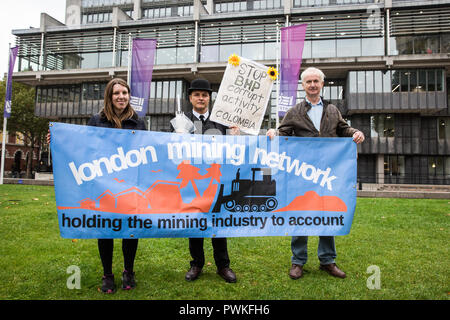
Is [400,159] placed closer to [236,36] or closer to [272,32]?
[272,32]

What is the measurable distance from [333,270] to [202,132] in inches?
103

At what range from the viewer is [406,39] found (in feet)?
104

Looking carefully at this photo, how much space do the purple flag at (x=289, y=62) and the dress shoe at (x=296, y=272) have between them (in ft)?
45.9

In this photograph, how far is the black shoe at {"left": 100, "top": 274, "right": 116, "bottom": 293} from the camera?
3.52 metres

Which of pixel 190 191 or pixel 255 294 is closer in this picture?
pixel 255 294

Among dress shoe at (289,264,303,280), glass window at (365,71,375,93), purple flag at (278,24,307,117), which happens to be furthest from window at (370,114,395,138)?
dress shoe at (289,264,303,280)

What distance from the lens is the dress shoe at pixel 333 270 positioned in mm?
4055

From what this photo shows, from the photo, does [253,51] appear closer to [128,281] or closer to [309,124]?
[309,124]

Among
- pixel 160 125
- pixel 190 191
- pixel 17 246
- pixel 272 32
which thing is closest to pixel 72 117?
pixel 160 125

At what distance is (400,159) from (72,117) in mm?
40813

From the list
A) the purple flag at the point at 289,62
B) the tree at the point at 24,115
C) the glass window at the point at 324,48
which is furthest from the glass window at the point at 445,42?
the tree at the point at 24,115

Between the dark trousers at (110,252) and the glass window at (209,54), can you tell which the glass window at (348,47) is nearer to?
the glass window at (209,54)

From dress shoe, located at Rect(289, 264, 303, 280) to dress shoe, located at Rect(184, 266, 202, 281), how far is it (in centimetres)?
124

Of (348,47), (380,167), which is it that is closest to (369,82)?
(348,47)
